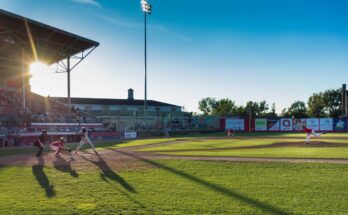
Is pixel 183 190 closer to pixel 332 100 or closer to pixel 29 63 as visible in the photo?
pixel 29 63

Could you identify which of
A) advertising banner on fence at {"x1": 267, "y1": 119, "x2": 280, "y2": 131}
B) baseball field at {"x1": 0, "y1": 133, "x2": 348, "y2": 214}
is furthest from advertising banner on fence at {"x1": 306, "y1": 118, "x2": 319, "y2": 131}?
baseball field at {"x1": 0, "y1": 133, "x2": 348, "y2": 214}

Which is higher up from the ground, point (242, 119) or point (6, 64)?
point (6, 64)

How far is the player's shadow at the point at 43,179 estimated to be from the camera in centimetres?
873

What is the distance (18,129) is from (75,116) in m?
10.5

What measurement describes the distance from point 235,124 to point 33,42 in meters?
39.6

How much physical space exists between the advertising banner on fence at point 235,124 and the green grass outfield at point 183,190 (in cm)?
4864

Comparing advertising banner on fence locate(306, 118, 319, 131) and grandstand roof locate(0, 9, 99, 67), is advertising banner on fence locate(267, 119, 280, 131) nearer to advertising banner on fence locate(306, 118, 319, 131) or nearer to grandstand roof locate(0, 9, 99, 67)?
advertising banner on fence locate(306, 118, 319, 131)

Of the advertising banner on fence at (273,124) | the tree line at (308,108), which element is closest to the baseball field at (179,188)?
the advertising banner on fence at (273,124)

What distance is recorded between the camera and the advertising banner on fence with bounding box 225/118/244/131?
197ft

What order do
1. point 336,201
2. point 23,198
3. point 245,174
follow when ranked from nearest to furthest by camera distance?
point 336,201 < point 23,198 < point 245,174

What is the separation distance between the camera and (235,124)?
60531 mm

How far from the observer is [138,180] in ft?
33.0

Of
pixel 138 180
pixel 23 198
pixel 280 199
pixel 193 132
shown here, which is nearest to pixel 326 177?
pixel 280 199

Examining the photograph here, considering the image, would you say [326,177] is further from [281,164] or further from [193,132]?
[193,132]
